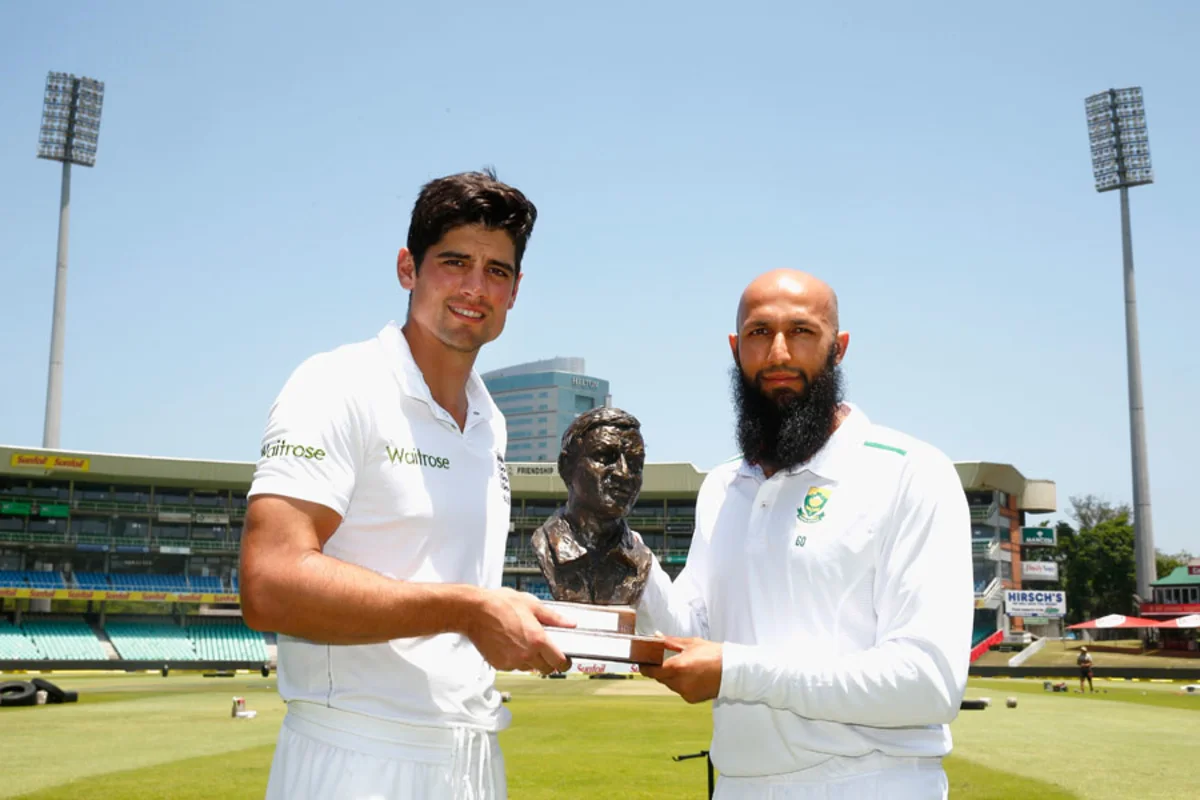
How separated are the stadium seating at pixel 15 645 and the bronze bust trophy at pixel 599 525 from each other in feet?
177

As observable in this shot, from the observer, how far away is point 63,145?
58.7m

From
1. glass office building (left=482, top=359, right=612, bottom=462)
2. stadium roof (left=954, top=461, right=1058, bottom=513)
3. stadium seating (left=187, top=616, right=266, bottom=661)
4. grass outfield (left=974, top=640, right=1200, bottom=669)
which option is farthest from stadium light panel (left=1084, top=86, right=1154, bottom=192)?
glass office building (left=482, top=359, right=612, bottom=462)

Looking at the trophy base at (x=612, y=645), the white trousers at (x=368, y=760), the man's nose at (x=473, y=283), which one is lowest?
the white trousers at (x=368, y=760)

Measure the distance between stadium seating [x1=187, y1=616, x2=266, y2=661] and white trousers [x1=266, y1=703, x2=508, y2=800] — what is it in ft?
182

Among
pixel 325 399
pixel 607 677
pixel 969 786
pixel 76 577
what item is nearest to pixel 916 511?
pixel 325 399

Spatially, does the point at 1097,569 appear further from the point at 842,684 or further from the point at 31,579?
the point at 842,684

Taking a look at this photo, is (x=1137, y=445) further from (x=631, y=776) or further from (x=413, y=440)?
(x=413, y=440)

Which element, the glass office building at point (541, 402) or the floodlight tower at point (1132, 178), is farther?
the glass office building at point (541, 402)

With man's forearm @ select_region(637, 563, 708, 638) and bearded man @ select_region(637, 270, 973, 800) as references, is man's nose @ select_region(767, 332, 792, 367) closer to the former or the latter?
bearded man @ select_region(637, 270, 973, 800)

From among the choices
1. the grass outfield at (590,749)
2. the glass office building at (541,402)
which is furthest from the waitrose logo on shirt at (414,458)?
the glass office building at (541,402)

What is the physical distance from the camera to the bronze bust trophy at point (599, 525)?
3.53 m

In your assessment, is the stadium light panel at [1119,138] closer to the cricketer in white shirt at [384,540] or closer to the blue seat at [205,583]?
the blue seat at [205,583]

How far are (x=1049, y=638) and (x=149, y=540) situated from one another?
54.1m

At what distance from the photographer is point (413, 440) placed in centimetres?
286
